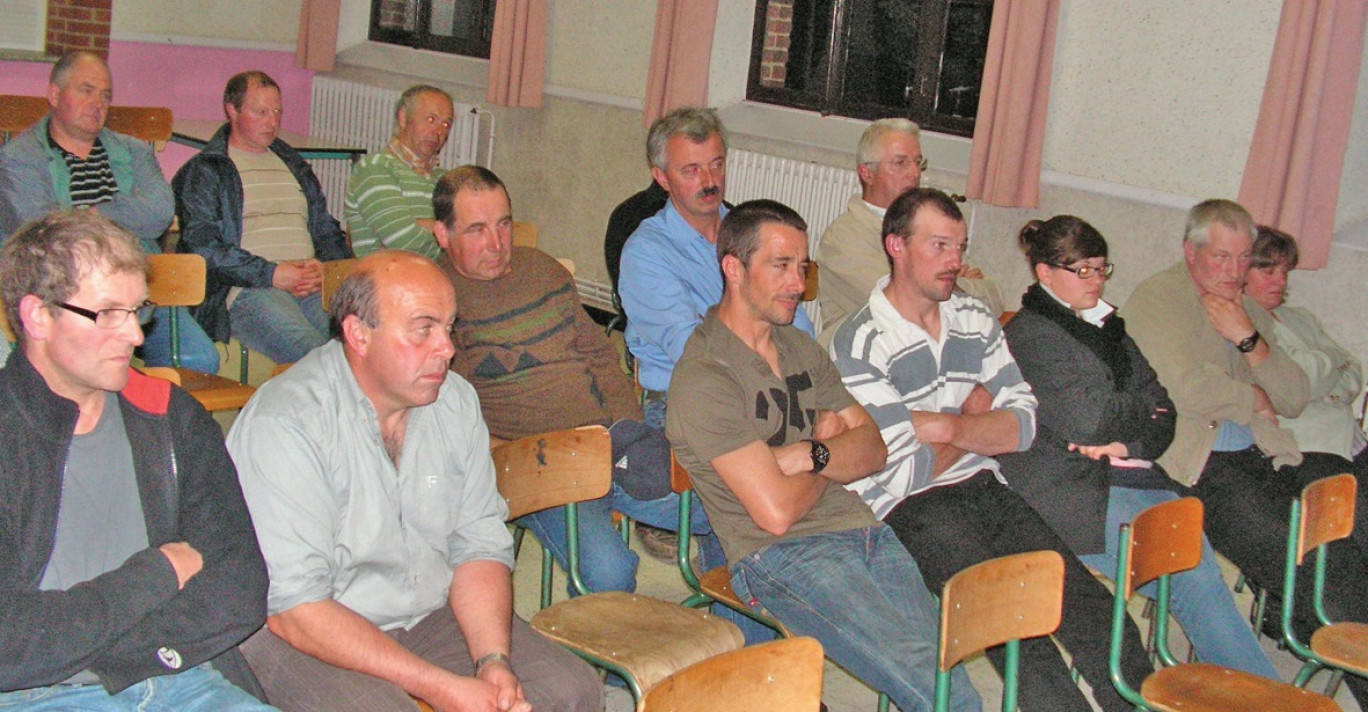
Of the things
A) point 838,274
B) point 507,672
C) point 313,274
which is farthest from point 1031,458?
point 313,274

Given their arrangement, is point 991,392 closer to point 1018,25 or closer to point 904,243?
point 904,243

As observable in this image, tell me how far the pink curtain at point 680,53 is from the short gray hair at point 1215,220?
9.71 ft

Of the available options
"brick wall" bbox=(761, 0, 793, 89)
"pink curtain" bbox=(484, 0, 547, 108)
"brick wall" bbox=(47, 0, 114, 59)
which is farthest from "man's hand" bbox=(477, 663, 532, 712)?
"brick wall" bbox=(47, 0, 114, 59)

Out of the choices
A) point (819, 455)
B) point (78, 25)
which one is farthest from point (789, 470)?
point (78, 25)

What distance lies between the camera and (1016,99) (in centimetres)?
492

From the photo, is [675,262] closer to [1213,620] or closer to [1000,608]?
[1000,608]

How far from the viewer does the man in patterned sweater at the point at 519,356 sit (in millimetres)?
3035

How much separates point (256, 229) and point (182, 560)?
2.70 meters

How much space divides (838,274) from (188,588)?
2.42m

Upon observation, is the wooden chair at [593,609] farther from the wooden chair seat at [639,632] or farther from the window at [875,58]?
the window at [875,58]

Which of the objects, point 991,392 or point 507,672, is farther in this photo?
point 991,392

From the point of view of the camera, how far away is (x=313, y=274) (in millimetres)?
4227

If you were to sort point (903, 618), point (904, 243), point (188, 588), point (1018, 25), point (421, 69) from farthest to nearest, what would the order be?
point (421, 69), point (1018, 25), point (904, 243), point (903, 618), point (188, 588)

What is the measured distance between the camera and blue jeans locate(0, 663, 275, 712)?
184 centimetres
